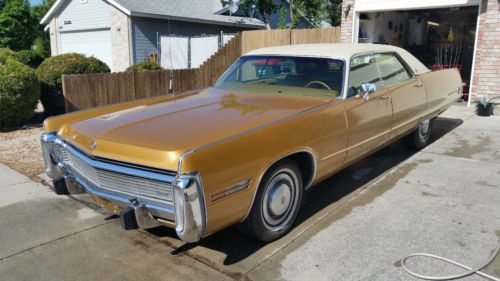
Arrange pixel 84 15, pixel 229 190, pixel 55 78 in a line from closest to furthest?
pixel 229 190, pixel 55 78, pixel 84 15

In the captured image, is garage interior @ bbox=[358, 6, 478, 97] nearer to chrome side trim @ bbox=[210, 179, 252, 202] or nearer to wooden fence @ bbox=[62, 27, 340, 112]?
wooden fence @ bbox=[62, 27, 340, 112]

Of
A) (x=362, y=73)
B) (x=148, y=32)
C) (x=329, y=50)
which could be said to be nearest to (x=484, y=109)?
(x=362, y=73)

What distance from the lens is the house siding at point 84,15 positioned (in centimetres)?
1923

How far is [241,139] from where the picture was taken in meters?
3.09

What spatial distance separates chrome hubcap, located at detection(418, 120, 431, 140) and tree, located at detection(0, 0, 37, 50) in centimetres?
2894

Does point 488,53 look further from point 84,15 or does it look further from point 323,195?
point 84,15

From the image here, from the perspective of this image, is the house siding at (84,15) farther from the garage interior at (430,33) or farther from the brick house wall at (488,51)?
the brick house wall at (488,51)

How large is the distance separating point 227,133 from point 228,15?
19.3m

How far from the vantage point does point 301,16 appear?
2295 cm

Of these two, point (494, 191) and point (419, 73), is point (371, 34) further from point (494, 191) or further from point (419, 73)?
point (494, 191)

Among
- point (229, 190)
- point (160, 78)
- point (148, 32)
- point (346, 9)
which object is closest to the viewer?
point (229, 190)

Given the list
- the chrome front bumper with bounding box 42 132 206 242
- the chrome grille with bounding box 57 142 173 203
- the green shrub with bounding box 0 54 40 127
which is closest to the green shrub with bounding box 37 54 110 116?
the green shrub with bounding box 0 54 40 127

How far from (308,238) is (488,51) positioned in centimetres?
774

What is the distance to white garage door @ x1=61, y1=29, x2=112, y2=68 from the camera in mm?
19516
